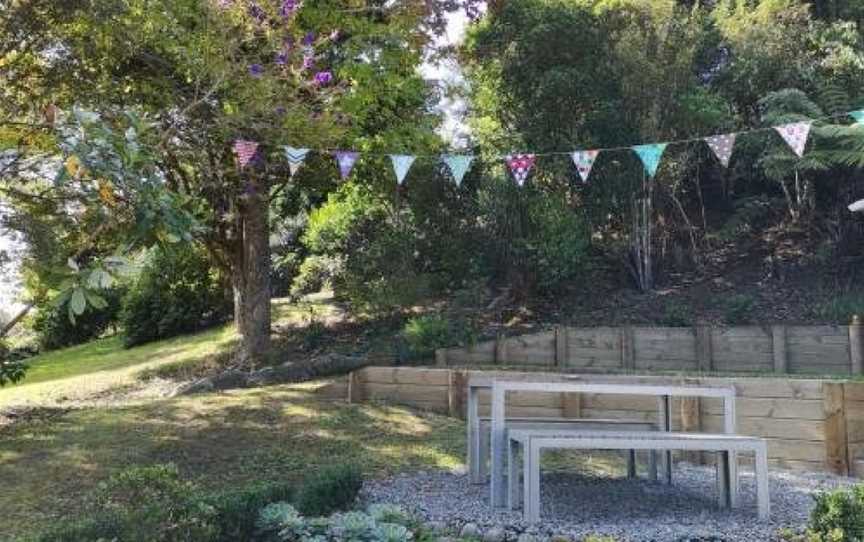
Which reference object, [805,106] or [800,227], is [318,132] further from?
[800,227]

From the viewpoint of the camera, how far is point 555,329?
31.4 feet

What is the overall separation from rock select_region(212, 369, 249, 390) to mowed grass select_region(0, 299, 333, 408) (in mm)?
2003

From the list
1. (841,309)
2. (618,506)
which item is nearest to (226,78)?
(618,506)

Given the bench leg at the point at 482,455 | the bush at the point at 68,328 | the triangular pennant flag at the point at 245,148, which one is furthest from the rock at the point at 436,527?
the bush at the point at 68,328

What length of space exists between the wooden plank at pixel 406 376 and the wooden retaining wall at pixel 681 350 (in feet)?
4.05

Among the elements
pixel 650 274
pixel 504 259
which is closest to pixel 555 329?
pixel 504 259

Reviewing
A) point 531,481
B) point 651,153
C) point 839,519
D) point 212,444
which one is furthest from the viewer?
point 651,153

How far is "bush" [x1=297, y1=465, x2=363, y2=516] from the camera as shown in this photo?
4.11 metres

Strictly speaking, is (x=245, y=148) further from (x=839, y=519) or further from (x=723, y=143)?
(x=839, y=519)

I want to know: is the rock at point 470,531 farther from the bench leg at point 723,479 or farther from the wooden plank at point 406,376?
the wooden plank at point 406,376

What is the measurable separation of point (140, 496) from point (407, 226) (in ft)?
24.1

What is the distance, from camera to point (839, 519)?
12.3 ft

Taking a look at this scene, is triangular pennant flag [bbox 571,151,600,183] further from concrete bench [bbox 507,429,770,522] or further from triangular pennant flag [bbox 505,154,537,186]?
concrete bench [bbox 507,429,770,522]

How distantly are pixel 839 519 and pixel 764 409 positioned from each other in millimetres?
2746
